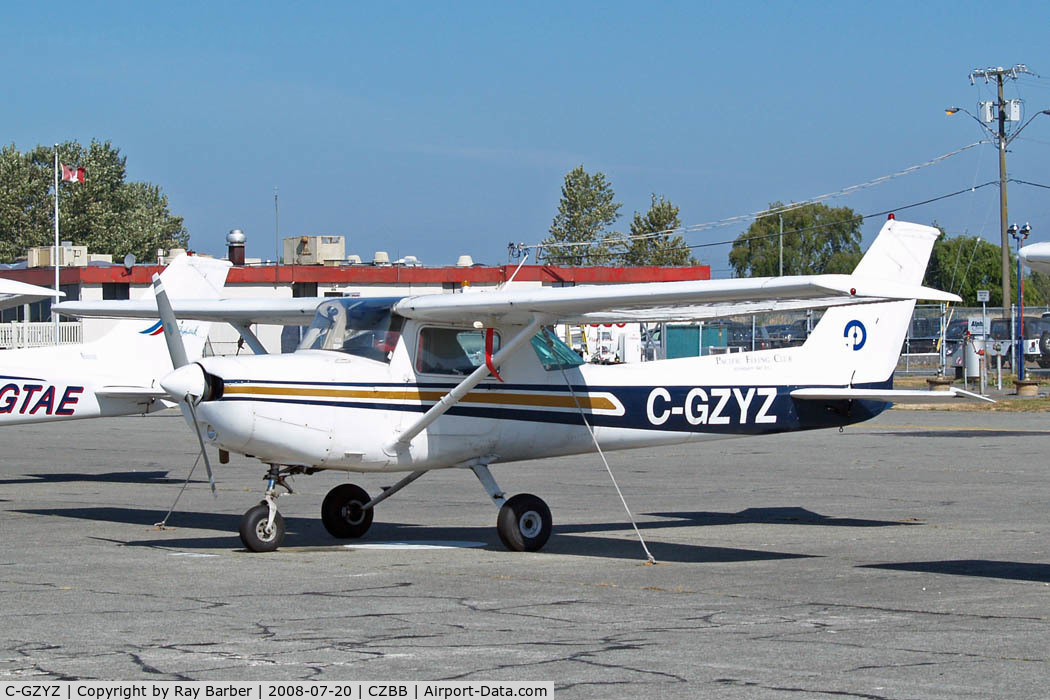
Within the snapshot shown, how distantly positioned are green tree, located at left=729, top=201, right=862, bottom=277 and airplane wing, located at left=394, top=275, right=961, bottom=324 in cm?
10918

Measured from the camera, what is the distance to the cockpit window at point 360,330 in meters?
11.2

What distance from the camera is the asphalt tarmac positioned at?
6398 millimetres

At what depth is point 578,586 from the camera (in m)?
9.23

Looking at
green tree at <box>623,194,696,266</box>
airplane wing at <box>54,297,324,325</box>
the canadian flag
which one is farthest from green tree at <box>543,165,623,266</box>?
airplane wing at <box>54,297,324,325</box>

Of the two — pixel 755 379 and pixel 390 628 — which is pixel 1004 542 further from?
pixel 390 628

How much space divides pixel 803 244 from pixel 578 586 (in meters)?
120

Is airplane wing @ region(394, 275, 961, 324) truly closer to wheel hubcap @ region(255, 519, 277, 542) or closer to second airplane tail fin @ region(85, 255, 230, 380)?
wheel hubcap @ region(255, 519, 277, 542)

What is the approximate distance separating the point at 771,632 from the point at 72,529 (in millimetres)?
7778

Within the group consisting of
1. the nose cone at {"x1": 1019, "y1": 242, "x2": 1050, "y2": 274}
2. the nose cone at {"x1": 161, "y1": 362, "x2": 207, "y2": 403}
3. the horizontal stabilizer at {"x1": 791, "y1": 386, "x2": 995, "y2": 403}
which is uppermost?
the nose cone at {"x1": 1019, "y1": 242, "x2": 1050, "y2": 274}

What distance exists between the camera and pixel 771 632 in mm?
7383

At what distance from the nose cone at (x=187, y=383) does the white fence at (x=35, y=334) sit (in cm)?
3750

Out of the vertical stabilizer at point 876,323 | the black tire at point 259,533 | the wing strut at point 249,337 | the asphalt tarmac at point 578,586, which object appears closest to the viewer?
the asphalt tarmac at point 578,586

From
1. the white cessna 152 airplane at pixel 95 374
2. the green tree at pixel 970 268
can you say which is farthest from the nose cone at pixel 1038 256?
the green tree at pixel 970 268
